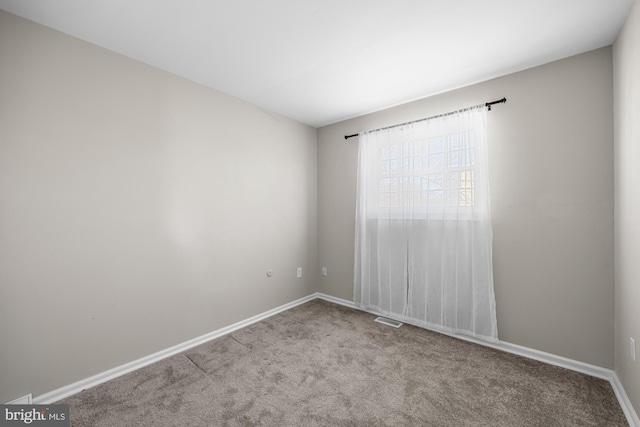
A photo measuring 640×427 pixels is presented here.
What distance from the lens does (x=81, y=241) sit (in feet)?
6.46

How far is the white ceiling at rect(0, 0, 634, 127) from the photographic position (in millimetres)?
1670

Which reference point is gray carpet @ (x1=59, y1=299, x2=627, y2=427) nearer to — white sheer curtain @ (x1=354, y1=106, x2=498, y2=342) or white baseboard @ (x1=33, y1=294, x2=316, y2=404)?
white baseboard @ (x1=33, y1=294, x2=316, y2=404)

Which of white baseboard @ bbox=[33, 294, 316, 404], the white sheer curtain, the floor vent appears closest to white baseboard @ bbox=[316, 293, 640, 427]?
the white sheer curtain

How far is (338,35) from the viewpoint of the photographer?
1.93 metres

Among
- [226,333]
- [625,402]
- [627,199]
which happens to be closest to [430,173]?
[627,199]

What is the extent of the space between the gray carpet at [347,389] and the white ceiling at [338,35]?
2.51 metres

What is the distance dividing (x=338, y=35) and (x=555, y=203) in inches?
86.3

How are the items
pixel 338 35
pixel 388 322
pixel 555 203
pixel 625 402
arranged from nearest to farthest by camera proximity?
pixel 625 402
pixel 338 35
pixel 555 203
pixel 388 322

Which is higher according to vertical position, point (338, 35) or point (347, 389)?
point (338, 35)

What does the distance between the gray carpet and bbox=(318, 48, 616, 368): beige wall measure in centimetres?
34

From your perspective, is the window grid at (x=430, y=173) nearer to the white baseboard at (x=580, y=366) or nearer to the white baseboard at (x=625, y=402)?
the white baseboard at (x=580, y=366)

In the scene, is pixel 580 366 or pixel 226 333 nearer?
pixel 580 366

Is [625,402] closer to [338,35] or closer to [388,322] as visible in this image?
[388,322]

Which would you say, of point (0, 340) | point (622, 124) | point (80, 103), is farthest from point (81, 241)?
point (622, 124)
